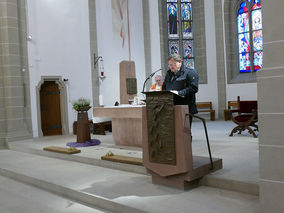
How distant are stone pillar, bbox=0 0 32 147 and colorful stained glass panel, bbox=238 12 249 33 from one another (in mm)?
7737

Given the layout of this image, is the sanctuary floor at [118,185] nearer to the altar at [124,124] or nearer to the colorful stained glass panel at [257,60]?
the altar at [124,124]

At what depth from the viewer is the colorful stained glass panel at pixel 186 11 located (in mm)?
13258

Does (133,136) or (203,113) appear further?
(203,113)

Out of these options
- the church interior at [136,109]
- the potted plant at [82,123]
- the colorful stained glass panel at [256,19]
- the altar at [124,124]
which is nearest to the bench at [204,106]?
the church interior at [136,109]

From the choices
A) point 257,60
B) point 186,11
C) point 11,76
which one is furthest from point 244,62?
point 11,76

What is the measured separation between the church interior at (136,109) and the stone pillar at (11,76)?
3 cm

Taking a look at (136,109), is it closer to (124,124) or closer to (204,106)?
(124,124)

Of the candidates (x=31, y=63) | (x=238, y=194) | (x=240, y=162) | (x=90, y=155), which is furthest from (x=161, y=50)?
(x=238, y=194)

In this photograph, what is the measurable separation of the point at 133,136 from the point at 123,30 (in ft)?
20.4

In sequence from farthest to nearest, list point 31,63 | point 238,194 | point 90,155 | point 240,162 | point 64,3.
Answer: point 64,3
point 31,63
point 90,155
point 240,162
point 238,194

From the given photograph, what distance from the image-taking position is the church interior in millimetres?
3619

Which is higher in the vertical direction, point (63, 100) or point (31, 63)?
point (31, 63)

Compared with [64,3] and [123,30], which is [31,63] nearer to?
[64,3]

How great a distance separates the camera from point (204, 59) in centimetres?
1287
